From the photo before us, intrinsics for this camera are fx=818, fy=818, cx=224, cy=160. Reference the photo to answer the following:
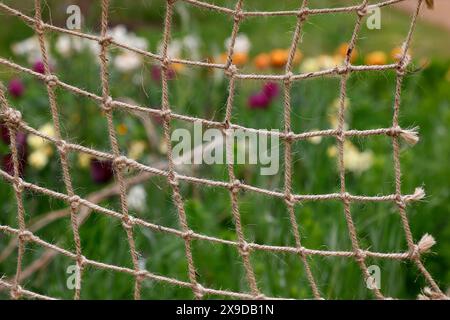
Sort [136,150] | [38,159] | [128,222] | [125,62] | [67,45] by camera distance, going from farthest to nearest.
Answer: [125,62], [67,45], [136,150], [38,159], [128,222]

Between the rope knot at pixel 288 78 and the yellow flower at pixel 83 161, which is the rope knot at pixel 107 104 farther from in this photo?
the yellow flower at pixel 83 161

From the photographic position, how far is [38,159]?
2314 millimetres

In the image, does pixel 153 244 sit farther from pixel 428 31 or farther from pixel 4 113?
pixel 428 31

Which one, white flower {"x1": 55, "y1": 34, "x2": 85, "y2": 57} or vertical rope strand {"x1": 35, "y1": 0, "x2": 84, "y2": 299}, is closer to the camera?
vertical rope strand {"x1": 35, "y1": 0, "x2": 84, "y2": 299}

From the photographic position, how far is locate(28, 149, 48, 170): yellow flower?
7.60 ft

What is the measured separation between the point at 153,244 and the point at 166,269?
2.8 inches

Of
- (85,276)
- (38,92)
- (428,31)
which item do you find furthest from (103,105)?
(428,31)

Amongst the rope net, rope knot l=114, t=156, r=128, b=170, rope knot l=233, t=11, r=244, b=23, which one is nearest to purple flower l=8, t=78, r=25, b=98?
the rope net

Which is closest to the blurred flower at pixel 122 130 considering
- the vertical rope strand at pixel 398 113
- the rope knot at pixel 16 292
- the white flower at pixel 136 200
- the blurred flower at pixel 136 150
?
the blurred flower at pixel 136 150

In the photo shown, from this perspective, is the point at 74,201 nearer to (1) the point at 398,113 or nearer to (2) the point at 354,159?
(1) the point at 398,113

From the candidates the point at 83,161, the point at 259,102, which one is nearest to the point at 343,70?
the point at 83,161

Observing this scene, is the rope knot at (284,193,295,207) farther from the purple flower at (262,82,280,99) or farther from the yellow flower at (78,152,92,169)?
the purple flower at (262,82,280,99)

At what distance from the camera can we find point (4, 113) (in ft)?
4.25

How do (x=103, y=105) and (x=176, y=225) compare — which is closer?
(x=103, y=105)
